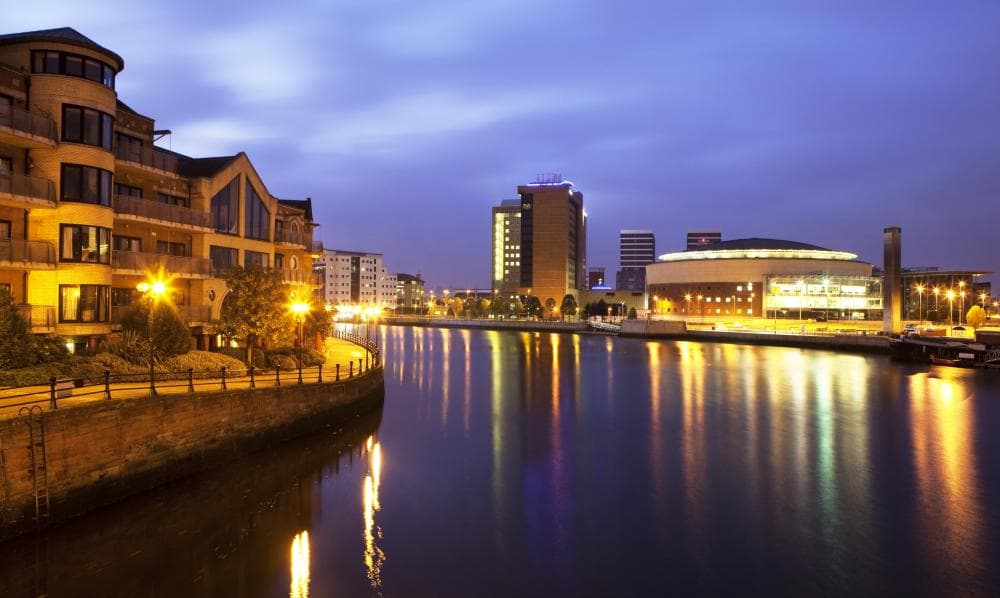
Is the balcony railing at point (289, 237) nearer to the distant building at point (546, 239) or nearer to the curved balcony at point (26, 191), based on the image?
the curved balcony at point (26, 191)

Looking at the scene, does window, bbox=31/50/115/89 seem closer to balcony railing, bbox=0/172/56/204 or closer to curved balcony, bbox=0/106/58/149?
curved balcony, bbox=0/106/58/149

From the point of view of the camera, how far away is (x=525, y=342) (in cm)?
9044

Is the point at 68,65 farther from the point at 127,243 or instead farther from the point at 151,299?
the point at 151,299

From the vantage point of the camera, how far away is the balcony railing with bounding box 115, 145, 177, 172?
28.7 metres

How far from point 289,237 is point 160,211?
12044 millimetres

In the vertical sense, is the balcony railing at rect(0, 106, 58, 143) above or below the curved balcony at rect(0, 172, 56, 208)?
above

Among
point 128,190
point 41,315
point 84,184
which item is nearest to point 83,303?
point 41,315

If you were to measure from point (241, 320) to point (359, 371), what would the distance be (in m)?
6.18

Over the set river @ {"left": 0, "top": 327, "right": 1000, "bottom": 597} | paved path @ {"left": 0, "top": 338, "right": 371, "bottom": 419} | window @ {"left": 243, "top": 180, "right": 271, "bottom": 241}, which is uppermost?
window @ {"left": 243, "top": 180, "right": 271, "bottom": 241}

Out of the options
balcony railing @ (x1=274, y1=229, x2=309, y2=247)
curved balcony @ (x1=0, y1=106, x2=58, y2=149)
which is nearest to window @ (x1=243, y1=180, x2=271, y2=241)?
balcony railing @ (x1=274, y1=229, x2=309, y2=247)

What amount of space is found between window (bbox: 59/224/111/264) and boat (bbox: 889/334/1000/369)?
70801 mm

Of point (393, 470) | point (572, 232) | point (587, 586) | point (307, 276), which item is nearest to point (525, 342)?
point (307, 276)

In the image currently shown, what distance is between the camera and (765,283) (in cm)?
13100

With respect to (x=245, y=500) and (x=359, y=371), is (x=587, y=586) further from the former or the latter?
(x=359, y=371)
